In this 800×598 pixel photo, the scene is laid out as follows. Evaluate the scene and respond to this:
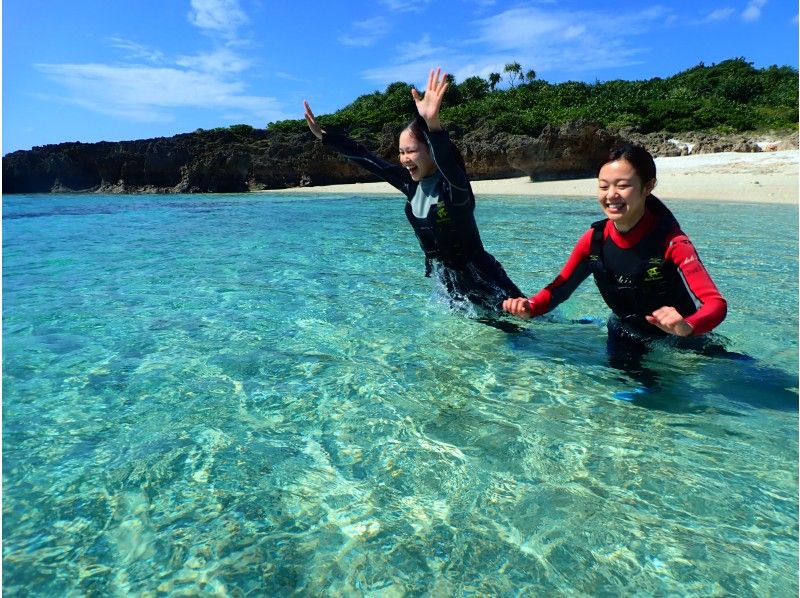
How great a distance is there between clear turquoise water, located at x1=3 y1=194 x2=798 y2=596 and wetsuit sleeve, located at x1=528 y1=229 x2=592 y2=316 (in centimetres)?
46

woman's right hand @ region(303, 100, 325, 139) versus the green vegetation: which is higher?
the green vegetation

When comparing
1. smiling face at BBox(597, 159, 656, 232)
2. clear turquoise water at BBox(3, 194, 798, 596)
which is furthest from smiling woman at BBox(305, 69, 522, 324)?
smiling face at BBox(597, 159, 656, 232)

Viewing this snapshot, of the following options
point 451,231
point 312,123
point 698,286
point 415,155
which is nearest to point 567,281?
point 698,286

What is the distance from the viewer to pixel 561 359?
3625 mm

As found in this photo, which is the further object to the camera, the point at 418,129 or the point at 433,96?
the point at 418,129

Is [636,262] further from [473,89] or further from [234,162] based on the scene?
[473,89]

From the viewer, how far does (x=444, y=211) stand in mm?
3748

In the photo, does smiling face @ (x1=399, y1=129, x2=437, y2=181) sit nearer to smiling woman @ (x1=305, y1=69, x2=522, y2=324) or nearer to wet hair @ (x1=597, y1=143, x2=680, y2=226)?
smiling woman @ (x1=305, y1=69, x2=522, y2=324)

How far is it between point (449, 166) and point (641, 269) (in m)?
1.28

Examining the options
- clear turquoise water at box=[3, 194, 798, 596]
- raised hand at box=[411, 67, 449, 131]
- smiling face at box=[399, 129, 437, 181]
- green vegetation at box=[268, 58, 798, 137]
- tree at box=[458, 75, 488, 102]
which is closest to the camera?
clear turquoise water at box=[3, 194, 798, 596]

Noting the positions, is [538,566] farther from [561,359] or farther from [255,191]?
[255,191]

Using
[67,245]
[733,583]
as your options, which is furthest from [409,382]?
[67,245]

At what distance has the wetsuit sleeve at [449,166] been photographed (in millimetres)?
3250

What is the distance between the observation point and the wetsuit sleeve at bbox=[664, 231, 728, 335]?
8.08ft
